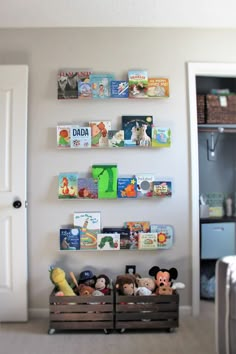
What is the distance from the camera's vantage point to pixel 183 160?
291 cm

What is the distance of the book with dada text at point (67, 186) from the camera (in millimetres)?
2820

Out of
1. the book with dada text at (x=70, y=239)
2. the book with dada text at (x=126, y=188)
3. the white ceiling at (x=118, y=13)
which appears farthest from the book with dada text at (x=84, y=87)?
the book with dada text at (x=70, y=239)

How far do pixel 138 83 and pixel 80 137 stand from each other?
618 millimetres

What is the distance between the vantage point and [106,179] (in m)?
2.83

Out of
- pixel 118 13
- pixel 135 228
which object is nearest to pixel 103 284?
pixel 135 228

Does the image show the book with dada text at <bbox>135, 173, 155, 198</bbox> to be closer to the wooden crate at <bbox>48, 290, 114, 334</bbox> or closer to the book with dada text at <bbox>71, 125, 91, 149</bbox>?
the book with dada text at <bbox>71, 125, 91, 149</bbox>

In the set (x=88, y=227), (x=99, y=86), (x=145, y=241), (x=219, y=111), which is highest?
(x=99, y=86)

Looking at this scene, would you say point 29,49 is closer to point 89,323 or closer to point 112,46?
point 112,46

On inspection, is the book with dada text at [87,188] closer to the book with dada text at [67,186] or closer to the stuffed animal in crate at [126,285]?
the book with dada text at [67,186]

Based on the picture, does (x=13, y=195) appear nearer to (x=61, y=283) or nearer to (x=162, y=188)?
(x=61, y=283)

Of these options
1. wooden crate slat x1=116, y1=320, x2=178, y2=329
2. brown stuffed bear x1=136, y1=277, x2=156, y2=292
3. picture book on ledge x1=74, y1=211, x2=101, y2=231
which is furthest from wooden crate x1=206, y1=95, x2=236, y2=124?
wooden crate slat x1=116, y1=320, x2=178, y2=329

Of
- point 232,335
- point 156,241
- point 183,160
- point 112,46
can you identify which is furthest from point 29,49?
point 232,335

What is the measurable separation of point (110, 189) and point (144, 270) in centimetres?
71

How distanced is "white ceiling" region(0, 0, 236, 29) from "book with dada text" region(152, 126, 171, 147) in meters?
0.83
